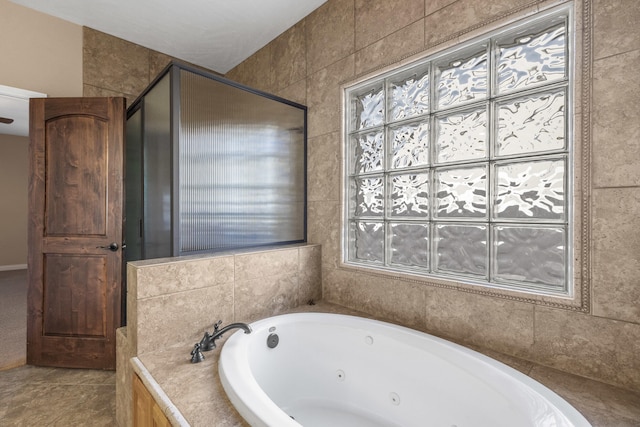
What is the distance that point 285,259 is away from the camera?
194 centimetres

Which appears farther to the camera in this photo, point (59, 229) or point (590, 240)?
point (59, 229)

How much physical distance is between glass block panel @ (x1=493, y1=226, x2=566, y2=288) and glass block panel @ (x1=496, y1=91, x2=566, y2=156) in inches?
14.5

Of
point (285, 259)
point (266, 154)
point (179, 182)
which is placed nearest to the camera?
point (179, 182)

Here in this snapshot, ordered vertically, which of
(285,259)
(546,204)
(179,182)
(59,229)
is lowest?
(285,259)

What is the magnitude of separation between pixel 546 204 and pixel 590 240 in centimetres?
21

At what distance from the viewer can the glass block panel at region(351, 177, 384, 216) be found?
74.4 inches

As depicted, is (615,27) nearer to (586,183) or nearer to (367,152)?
(586,183)

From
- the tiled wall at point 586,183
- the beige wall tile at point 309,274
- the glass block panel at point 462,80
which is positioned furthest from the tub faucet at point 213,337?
the glass block panel at point 462,80

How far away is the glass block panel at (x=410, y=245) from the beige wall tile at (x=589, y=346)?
0.58 m

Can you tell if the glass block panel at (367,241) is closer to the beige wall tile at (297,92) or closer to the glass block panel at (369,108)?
the glass block panel at (369,108)

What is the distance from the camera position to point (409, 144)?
1.74 metres

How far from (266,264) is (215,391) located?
2.78ft

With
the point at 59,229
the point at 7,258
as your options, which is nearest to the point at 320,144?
the point at 59,229

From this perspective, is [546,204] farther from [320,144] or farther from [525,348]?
[320,144]
